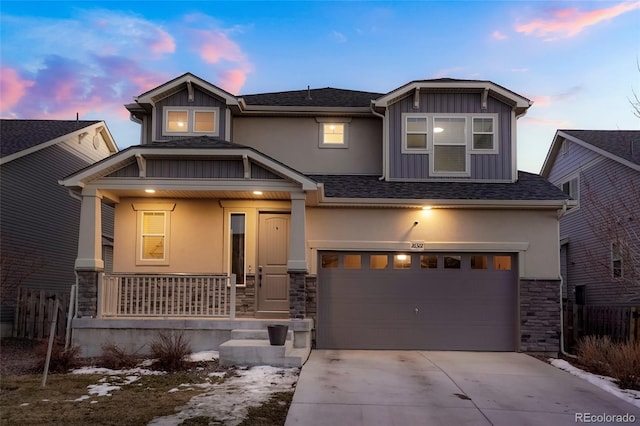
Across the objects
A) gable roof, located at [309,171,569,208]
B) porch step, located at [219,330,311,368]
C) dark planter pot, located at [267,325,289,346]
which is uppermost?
gable roof, located at [309,171,569,208]

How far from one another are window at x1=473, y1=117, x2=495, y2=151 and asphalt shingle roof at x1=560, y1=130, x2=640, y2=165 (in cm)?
495

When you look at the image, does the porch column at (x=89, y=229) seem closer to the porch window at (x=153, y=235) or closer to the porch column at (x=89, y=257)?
the porch column at (x=89, y=257)

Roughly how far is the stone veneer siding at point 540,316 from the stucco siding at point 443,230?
469mm

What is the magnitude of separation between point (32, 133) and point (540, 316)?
49.2ft

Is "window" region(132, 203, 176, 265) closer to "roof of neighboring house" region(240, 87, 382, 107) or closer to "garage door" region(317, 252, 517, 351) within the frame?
"garage door" region(317, 252, 517, 351)

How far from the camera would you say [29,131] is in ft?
57.4

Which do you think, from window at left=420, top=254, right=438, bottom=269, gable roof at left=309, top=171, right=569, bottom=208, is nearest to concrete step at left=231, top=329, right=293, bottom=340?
gable roof at left=309, top=171, right=569, bottom=208

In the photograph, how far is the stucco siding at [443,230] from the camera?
13.1 metres

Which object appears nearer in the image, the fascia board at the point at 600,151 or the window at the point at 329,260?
the window at the point at 329,260

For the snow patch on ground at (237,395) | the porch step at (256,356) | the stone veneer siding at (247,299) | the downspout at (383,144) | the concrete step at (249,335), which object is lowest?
the snow patch on ground at (237,395)

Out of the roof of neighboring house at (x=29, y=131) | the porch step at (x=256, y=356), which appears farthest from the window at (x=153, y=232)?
the roof of neighboring house at (x=29, y=131)

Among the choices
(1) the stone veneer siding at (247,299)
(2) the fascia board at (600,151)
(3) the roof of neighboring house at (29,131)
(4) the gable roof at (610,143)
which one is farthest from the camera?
(4) the gable roof at (610,143)

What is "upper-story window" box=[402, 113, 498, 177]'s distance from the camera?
14.0m

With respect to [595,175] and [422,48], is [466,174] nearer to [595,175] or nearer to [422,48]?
[422,48]
